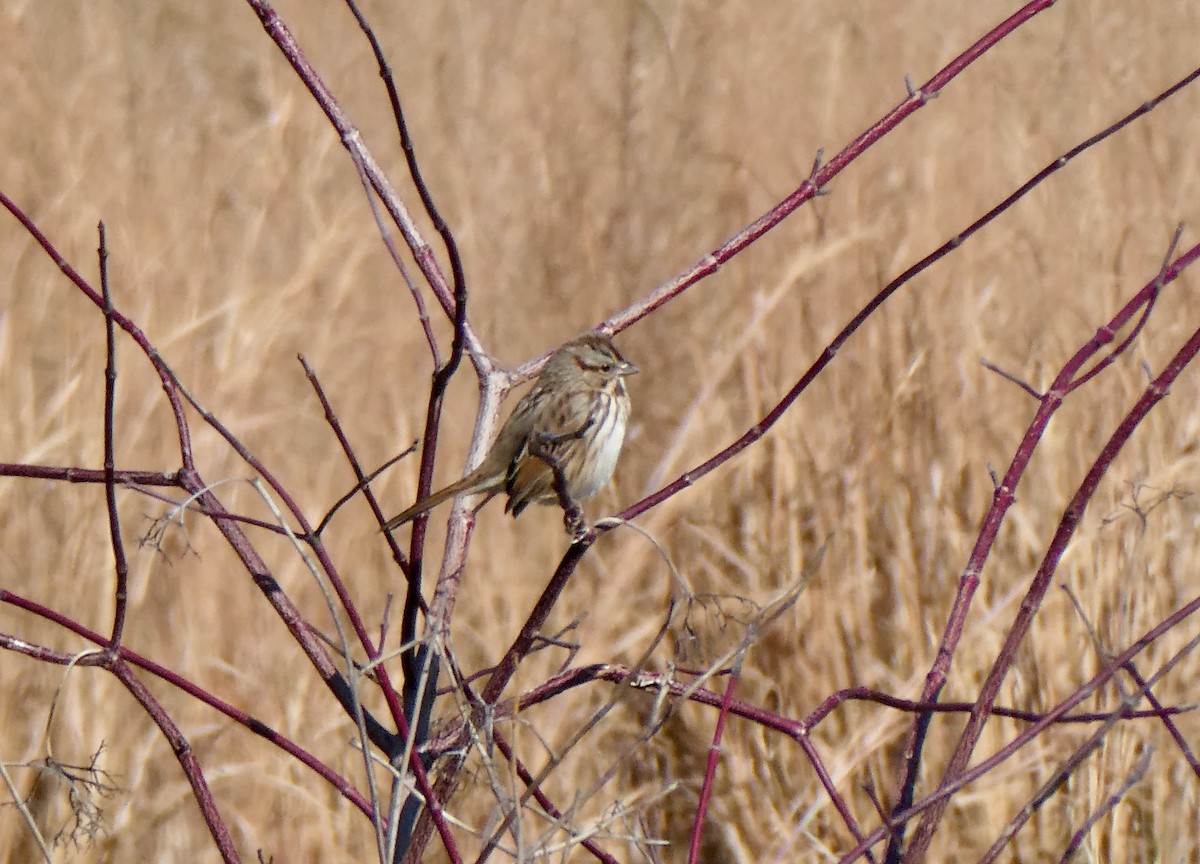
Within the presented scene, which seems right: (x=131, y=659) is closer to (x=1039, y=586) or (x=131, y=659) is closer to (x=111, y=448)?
(x=111, y=448)

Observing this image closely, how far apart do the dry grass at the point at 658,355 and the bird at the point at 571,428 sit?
0.38m

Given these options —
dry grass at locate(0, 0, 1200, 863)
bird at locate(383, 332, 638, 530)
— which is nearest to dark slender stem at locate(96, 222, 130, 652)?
bird at locate(383, 332, 638, 530)

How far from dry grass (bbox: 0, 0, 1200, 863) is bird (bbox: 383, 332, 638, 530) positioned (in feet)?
1.25

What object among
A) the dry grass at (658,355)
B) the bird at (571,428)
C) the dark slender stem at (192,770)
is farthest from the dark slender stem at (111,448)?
the dry grass at (658,355)

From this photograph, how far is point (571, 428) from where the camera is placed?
235cm

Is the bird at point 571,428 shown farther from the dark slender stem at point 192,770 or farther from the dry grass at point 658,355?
the dark slender stem at point 192,770

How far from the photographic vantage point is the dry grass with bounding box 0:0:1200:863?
8.74ft

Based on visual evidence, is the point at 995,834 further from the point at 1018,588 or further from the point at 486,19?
the point at 486,19

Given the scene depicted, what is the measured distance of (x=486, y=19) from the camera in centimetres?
391

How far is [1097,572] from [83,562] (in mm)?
1768

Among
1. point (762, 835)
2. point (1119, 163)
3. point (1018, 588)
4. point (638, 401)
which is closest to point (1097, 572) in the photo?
point (1018, 588)

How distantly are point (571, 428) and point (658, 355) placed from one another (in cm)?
100

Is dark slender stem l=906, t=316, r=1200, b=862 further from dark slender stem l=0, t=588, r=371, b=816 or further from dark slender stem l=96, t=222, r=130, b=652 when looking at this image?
dark slender stem l=96, t=222, r=130, b=652

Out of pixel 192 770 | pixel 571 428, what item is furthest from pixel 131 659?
pixel 571 428
